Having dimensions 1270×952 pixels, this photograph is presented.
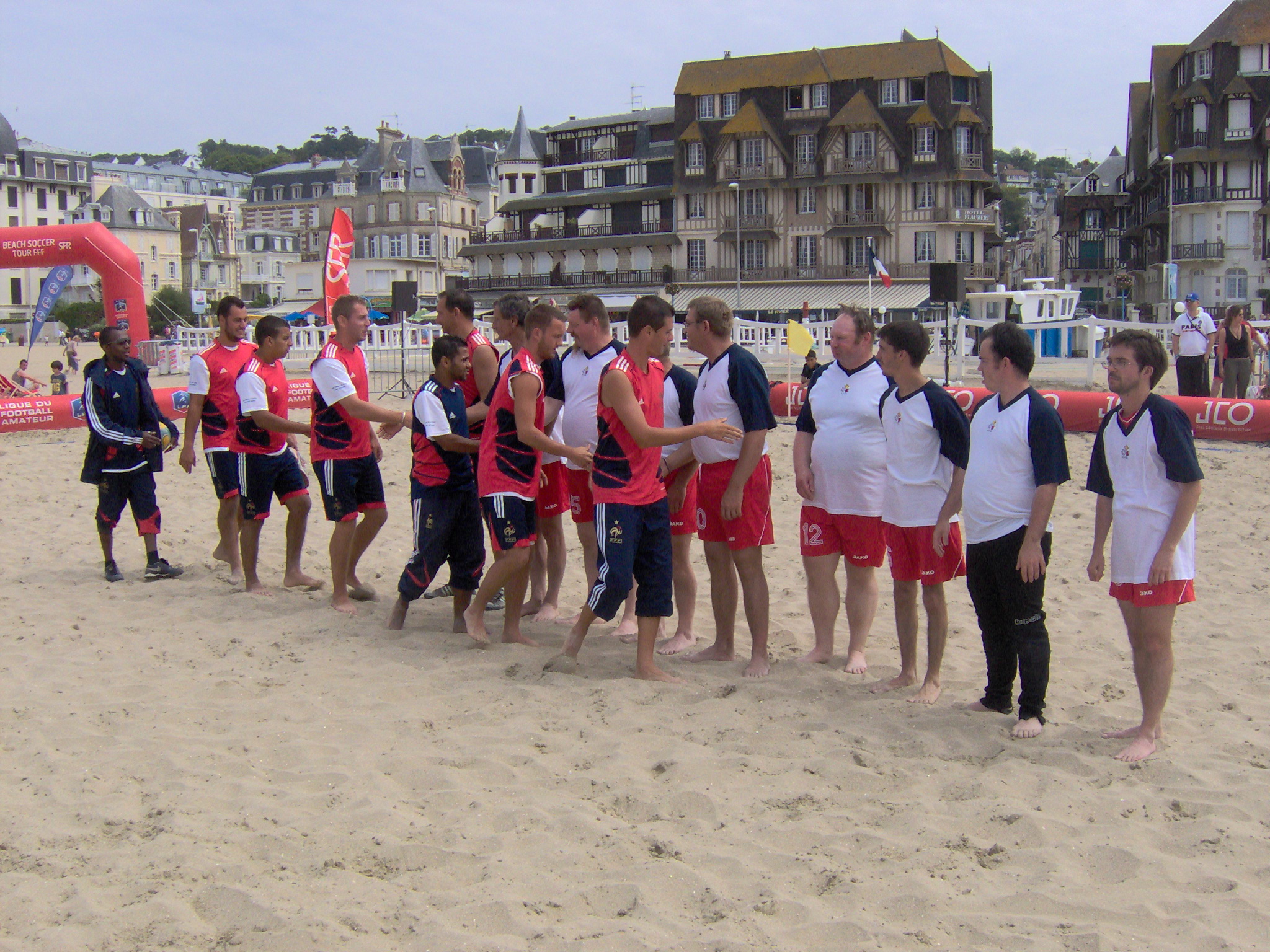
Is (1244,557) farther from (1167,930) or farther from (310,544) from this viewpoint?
(310,544)

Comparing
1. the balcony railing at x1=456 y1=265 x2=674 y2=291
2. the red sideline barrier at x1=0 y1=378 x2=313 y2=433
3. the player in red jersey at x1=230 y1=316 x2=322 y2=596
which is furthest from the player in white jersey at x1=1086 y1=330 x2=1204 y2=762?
the balcony railing at x1=456 y1=265 x2=674 y2=291

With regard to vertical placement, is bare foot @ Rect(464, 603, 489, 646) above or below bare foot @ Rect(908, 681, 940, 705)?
above

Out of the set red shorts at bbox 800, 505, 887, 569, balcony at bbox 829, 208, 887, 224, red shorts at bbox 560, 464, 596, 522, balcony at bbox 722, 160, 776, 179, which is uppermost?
balcony at bbox 722, 160, 776, 179

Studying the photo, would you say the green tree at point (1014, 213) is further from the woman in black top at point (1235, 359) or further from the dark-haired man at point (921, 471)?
the dark-haired man at point (921, 471)

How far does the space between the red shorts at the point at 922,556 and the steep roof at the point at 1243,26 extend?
55.0 m

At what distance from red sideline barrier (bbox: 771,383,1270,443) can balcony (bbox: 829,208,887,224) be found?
3755cm

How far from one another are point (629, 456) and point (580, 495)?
115 centimetres

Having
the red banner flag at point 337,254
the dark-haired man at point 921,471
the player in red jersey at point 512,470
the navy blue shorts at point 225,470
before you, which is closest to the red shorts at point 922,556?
the dark-haired man at point 921,471

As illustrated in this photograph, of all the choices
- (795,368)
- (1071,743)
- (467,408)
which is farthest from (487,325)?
(1071,743)

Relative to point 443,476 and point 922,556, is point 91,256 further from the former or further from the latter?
point 922,556

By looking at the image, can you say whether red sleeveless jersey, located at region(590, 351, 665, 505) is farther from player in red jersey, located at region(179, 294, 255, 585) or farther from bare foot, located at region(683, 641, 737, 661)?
player in red jersey, located at region(179, 294, 255, 585)

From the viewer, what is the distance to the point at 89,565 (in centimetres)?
740

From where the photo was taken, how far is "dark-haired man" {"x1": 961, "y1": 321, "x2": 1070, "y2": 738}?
4.04 metres

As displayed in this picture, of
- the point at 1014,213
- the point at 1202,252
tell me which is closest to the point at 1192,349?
the point at 1202,252
